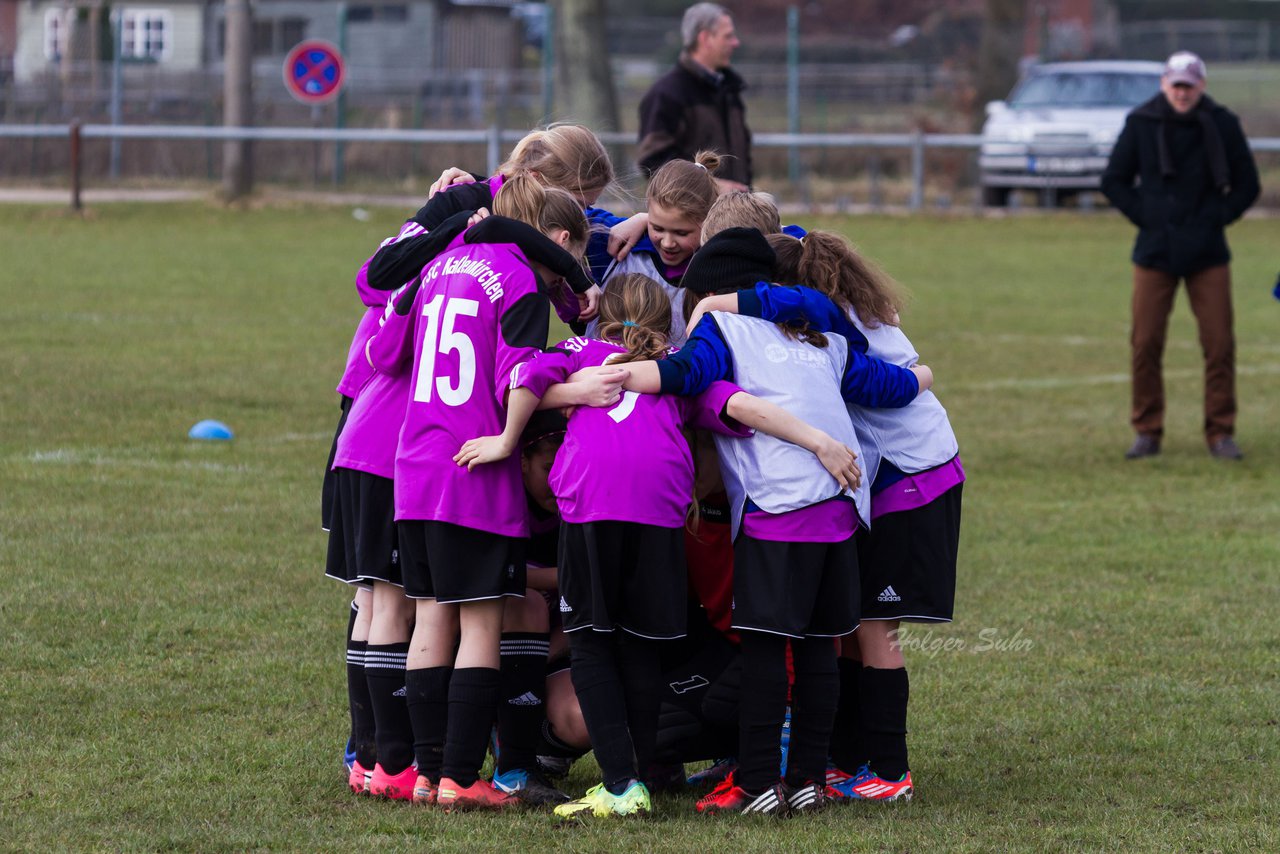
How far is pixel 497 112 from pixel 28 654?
91.1ft

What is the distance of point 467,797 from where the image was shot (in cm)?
438

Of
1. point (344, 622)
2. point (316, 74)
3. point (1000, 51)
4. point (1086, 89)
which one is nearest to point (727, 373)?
point (344, 622)

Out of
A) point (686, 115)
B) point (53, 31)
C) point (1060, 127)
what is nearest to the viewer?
point (686, 115)

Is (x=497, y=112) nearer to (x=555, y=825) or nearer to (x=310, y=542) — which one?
(x=310, y=542)

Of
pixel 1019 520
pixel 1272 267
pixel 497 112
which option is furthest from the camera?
pixel 497 112

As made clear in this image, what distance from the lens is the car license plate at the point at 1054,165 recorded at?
24.0m

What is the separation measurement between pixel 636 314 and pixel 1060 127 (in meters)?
20.4

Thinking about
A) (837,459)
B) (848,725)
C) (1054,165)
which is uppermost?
(1054,165)

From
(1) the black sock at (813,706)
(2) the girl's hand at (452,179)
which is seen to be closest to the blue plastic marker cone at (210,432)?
(2) the girl's hand at (452,179)

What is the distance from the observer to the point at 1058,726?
530 centimetres

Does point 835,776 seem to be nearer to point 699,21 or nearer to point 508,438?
point 508,438

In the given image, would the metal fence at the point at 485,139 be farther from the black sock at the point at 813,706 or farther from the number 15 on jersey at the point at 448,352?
the black sock at the point at 813,706

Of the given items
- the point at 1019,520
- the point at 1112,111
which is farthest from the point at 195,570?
the point at 1112,111

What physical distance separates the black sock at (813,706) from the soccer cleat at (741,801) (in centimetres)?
10
